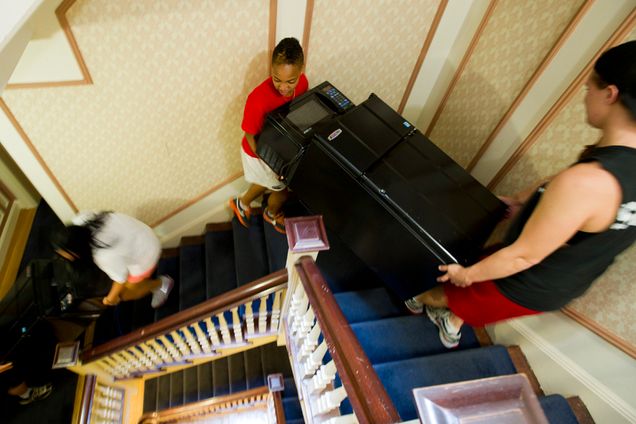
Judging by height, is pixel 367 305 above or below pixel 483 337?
above

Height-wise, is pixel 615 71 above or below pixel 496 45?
below

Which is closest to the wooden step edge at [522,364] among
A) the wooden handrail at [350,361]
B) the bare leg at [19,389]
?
the wooden handrail at [350,361]

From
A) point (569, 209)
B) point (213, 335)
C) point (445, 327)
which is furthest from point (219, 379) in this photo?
point (569, 209)

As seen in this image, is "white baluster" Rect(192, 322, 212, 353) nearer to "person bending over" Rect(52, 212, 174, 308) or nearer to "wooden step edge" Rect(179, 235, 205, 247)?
"person bending over" Rect(52, 212, 174, 308)

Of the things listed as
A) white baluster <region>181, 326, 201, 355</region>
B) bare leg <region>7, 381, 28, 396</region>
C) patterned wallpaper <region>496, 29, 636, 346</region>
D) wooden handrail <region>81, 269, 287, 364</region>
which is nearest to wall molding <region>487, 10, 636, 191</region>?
patterned wallpaper <region>496, 29, 636, 346</region>

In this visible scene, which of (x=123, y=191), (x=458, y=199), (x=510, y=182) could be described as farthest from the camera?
(x=123, y=191)

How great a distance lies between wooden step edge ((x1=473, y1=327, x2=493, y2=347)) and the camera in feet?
5.87

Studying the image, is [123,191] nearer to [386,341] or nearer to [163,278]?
[163,278]

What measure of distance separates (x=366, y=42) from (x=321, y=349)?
5.14ft

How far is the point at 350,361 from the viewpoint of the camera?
98 centimetres

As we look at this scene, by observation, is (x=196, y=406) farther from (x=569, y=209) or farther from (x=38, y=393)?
(x=569, y=209)

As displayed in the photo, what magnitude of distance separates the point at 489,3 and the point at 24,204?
3.81 metres

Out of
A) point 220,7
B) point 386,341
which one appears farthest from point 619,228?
point 220,7

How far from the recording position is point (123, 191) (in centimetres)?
212
